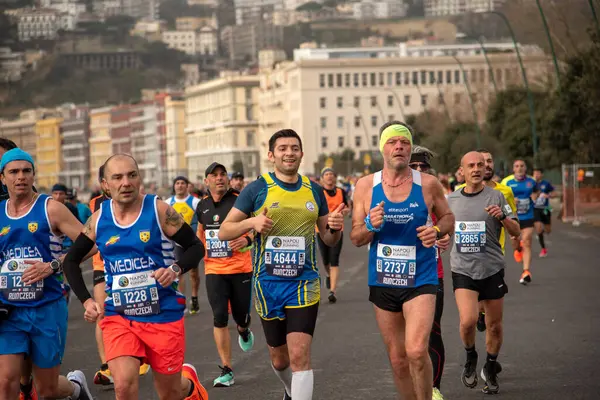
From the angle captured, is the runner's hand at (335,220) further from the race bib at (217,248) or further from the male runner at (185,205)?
the male runner at (185,205)

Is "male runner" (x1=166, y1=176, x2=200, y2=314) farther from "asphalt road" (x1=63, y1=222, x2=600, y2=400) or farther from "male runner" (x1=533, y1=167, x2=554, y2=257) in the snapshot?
"male runner" (x1=533, y1=167, x2=554, y2=257)

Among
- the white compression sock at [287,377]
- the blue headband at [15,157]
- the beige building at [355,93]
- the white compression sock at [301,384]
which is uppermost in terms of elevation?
the blue headband at [15,157]

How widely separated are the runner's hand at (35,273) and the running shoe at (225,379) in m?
3.09

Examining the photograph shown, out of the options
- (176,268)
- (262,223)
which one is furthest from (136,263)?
(262,223)

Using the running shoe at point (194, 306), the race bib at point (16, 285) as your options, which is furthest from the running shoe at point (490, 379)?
the running shoe at point (194, 306)

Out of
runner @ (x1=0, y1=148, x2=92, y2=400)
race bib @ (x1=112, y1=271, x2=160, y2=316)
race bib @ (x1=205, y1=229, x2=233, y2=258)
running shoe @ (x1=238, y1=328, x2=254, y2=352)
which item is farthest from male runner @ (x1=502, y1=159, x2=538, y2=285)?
race bib @ (x1=112, y1=271, x2=160, y2=316)

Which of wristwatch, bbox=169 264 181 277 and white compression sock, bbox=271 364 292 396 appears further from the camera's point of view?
white compression sock, bbox=271 364 292 396

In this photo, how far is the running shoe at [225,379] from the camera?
11.4 metres

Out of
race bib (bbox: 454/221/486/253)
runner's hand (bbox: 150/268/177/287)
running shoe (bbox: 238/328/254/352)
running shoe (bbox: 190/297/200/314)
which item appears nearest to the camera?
runner's hand (bbox: 150/268/177/287)

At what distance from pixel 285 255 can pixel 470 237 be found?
8.17 feet

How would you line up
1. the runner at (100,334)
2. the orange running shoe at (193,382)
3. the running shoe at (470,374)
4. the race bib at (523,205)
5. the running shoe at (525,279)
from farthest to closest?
the race bib at (523,205) < the running shoe at (525,279) < the runner at (100,334) < the running shoe at (470,374) < the orange running shoe at (193,382)

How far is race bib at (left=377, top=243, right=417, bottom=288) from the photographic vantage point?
8695 millimetres

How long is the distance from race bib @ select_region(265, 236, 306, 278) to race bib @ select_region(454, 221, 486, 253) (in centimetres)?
234

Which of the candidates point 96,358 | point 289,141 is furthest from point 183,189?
point 289,141
